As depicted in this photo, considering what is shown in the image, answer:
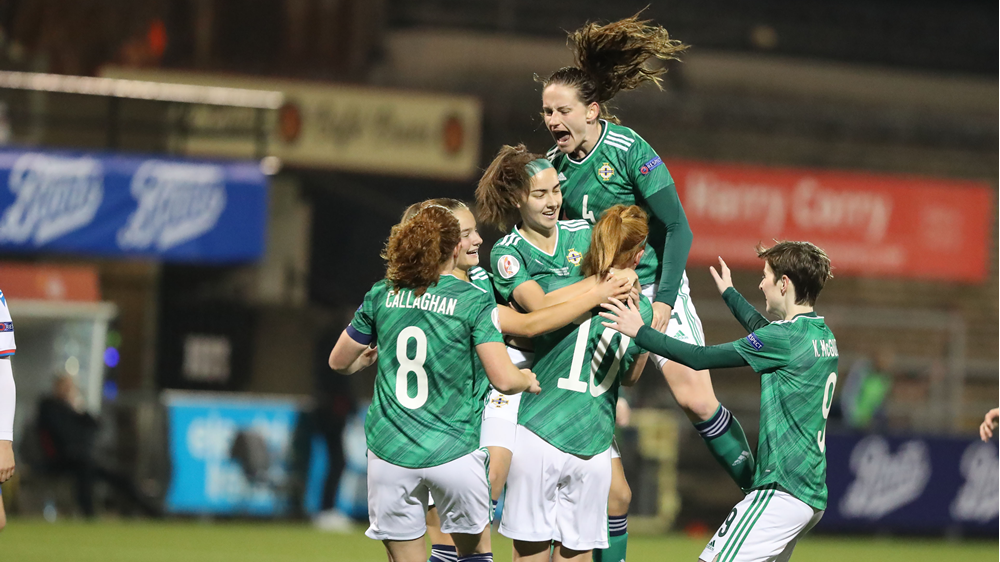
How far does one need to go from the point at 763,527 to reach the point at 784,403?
0.53m

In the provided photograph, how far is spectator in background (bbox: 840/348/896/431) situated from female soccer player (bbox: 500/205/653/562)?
10.3 meters

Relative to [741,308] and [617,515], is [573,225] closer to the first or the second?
[741,308]

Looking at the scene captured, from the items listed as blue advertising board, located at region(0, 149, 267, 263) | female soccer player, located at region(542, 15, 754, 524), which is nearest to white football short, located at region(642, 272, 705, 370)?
female soccer player, located at region(542, 15, 754, 524)

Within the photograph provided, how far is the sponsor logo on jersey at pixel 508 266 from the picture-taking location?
5758mm

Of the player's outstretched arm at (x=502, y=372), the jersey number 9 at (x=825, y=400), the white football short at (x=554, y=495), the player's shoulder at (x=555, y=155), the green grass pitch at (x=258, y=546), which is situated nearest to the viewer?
the player's outstretched arm at (x=502, y=372)

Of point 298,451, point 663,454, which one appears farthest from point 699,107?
point 298,451

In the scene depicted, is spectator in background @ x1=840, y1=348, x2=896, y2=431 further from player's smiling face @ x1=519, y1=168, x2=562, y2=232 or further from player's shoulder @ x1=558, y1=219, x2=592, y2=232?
player's smiling face @ x1=519, y1=168, x2=562, y2=232

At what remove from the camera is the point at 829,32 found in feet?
66.4

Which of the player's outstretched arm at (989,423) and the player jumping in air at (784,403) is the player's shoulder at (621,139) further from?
the player's outstretched arm at (989,423)

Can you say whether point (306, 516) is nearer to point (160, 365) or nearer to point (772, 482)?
point (160, 365)

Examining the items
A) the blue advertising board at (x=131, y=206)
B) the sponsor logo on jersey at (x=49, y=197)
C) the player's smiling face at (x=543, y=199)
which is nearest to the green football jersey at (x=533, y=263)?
the player's smiling face at (x=543, y=199)

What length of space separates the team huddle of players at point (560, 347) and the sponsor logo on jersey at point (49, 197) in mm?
9586

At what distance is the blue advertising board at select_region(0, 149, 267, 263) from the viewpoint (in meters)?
14.3

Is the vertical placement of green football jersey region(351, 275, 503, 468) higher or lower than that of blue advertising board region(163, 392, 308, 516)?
higher
